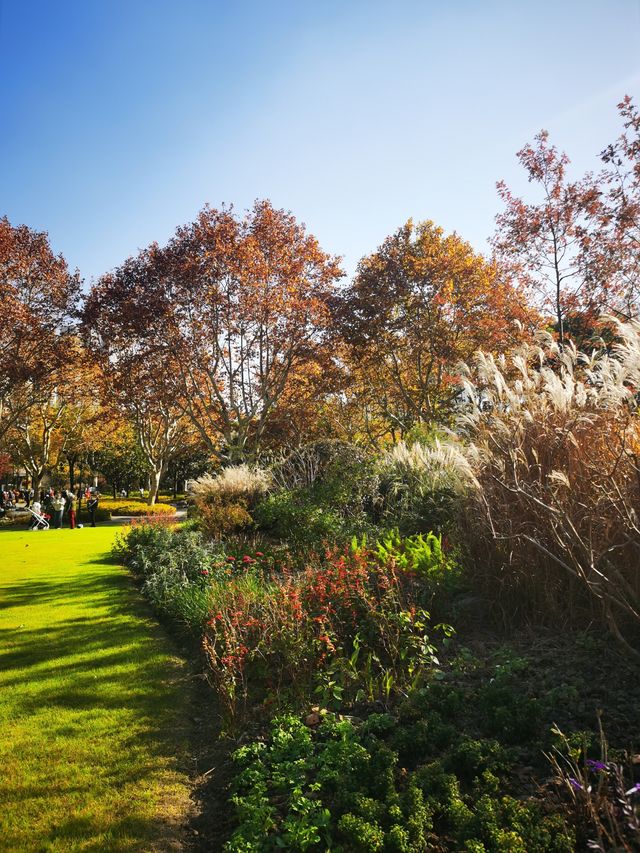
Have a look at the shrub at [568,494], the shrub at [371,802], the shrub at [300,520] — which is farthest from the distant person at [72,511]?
the shrub at [371,802]

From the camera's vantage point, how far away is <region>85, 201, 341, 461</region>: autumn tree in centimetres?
1542

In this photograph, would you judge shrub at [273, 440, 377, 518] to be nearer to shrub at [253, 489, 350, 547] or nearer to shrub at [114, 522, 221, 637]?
shrub at [253, 489, 350, 547]

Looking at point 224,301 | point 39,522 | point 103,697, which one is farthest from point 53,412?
point 103,697

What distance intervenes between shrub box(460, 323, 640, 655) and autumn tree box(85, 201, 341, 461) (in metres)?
11.7

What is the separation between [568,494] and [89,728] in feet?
13.2

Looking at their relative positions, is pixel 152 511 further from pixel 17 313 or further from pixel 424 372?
pixel 424 372

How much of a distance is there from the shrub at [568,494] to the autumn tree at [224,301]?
1169cm

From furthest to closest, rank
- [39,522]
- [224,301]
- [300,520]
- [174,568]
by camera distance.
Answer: [39,522], [224,301], [300,520], [174,568]

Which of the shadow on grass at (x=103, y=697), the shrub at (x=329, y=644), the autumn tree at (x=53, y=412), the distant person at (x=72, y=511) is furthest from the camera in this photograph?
the distant person at (x=72, y=511)

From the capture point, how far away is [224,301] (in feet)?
51.0

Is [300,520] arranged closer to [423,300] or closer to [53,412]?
[423,300]

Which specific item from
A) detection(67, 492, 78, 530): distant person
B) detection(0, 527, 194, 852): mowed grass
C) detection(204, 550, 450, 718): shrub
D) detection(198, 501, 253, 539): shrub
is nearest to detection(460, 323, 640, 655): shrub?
detection(204, 550, 450, 718): shrub

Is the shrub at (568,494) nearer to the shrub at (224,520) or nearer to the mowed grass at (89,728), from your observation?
the mowed grass at (89,728)

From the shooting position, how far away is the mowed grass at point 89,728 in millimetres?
2838
